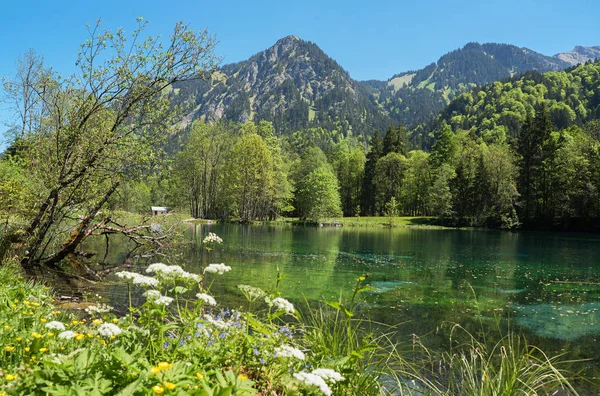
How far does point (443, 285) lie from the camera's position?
56.1 ft

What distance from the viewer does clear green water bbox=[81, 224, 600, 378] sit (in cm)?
1117

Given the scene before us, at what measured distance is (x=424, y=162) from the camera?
8388 centimetres

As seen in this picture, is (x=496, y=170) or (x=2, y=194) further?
(x=496, y=170)

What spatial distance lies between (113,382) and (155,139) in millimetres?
11662

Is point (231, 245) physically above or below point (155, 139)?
below

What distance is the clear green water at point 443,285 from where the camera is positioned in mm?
11172

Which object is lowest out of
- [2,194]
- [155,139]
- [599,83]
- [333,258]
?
[333,258]

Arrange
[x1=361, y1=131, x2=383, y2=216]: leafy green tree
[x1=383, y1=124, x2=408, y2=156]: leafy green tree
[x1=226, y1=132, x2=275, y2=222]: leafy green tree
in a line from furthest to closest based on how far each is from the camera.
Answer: [x1=383, y1=124, x2=408, y2=156]: leafy green tree → [x1=361, y1=131, x2=383, y2=216]: leafy green tree → [x1=226, y1=132, x2=275, y2=222]: leafy green tree

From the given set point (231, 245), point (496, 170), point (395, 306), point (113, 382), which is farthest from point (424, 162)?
point (113, 382)

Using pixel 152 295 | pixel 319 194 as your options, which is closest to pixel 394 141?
pixel 319 194

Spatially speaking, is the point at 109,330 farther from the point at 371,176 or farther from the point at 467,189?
the point at 371,176

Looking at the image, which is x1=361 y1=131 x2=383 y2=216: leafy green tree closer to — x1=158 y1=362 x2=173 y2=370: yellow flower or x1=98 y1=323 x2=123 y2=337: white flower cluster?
x1=98 y1=323 x2=123 y2=337: white flower cluster

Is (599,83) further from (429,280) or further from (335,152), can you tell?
(429,280)

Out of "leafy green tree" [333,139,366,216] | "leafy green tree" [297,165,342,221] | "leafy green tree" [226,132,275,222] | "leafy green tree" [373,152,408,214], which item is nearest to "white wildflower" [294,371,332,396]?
"leafy green tree" [226,132,275,222]
